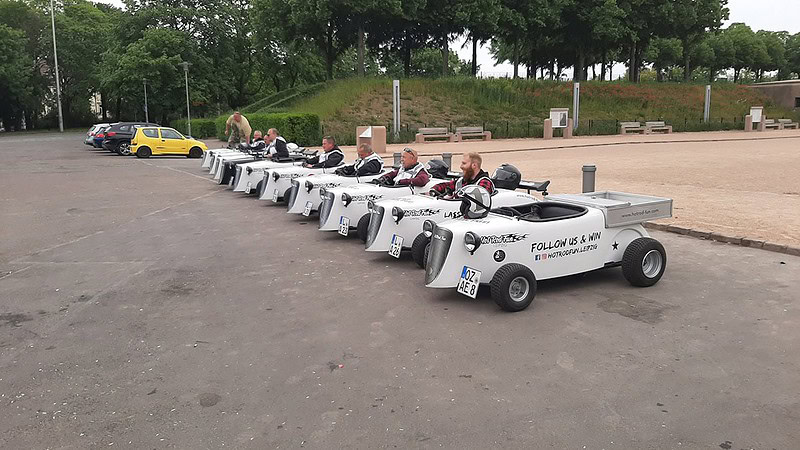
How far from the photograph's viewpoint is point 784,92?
58.4 m

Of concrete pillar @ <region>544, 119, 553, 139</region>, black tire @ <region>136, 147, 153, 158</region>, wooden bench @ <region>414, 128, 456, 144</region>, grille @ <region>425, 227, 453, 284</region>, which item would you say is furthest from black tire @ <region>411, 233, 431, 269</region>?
concrete pillar @ <region>544, 119, 553, 139</region>

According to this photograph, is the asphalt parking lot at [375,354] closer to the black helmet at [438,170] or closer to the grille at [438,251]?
the grille at [438,251]

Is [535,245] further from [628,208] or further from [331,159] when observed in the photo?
[331,159]

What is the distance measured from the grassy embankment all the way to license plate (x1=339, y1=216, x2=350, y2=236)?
25953 mm

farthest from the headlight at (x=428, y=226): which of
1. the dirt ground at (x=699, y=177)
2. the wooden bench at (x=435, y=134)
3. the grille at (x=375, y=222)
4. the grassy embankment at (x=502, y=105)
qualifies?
the grassy embankment at (x=502, y=105)

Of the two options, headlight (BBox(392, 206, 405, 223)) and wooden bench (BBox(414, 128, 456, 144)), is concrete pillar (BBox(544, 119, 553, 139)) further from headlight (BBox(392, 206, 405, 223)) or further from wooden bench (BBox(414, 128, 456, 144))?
headlight (BBox(392, 206, 405, 223))

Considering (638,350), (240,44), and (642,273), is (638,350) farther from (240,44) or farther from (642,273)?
(240,44)

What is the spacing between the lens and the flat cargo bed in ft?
21.5

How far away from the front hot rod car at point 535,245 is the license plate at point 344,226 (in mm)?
2217

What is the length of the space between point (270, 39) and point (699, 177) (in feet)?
152

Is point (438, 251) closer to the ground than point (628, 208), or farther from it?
closer to the ground

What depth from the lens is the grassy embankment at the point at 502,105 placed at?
40222 millimetres

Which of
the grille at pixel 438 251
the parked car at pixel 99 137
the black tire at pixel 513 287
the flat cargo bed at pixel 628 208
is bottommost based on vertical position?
the black tire at pixel 513 287

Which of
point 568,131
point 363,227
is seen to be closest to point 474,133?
point 568,131
